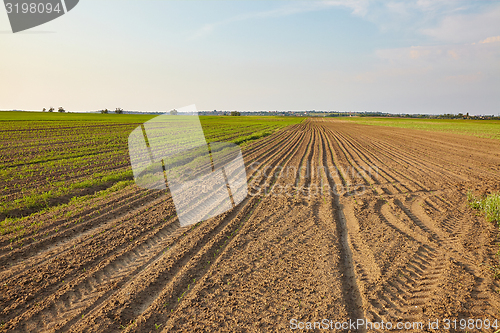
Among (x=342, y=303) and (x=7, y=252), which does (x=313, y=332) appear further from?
(x=7, y=252)

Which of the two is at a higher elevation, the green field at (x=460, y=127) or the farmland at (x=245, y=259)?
the green field at (x=460, y=127)

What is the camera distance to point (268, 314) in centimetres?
347

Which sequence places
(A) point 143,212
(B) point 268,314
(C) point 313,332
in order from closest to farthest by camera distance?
(C) point 313,332, (B) point 268,314, (A) point 143,212

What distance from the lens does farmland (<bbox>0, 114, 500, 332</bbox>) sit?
3.50 meters

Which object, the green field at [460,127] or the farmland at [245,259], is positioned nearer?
the farmland at [245,259]

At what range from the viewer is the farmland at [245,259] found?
350 cm

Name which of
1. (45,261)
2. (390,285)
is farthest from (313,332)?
(45,261)

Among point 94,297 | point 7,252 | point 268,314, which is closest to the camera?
point 268,314

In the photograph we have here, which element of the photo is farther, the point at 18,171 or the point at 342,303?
the point at 18,171

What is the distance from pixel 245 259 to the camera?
4.79 m

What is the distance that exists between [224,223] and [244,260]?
5.67ft

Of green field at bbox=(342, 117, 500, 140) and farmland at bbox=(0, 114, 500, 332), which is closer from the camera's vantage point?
farmland at bbox=(0, 114, 500, 332)

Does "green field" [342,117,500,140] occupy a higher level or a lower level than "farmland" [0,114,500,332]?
higher

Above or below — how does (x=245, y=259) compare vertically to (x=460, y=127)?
below
